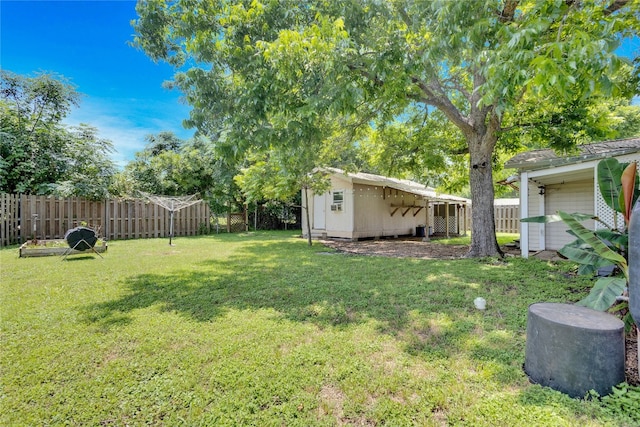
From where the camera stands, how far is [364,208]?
45.7 feet

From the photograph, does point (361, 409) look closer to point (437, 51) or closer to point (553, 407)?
point (553, 407)

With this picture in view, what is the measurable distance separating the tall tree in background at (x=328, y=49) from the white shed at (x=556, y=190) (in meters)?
2.44

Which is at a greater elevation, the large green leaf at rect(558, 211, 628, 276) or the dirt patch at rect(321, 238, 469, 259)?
the large green leaf at rect(558, 211, 628, 276)

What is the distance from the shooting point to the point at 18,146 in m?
11.5

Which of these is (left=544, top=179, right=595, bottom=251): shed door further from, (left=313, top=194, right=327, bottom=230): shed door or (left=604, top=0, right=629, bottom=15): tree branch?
(left=313, top=194, right=327, bottom=230): shed door

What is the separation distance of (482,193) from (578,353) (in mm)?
6834

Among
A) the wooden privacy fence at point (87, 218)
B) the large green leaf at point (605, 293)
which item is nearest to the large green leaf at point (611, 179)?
the large green leaf at point (605, 293)

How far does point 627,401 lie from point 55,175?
1668cm

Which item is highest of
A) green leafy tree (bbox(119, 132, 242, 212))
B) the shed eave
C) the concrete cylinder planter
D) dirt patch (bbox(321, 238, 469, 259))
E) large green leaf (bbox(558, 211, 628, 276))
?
green leafy tree (bbox(119, 132, 242, 212))

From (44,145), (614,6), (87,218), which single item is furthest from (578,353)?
(44,145)

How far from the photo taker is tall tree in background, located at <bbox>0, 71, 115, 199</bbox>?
449 inches

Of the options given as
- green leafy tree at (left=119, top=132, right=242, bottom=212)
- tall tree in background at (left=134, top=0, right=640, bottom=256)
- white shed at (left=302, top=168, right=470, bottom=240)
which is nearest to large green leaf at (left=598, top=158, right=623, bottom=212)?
tall tree in background at (left=134, top=0, right=640, bottom=256)

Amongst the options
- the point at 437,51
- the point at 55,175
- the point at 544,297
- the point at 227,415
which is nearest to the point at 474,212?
the point at 544,297

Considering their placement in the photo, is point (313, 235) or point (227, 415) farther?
point (313, 235)
